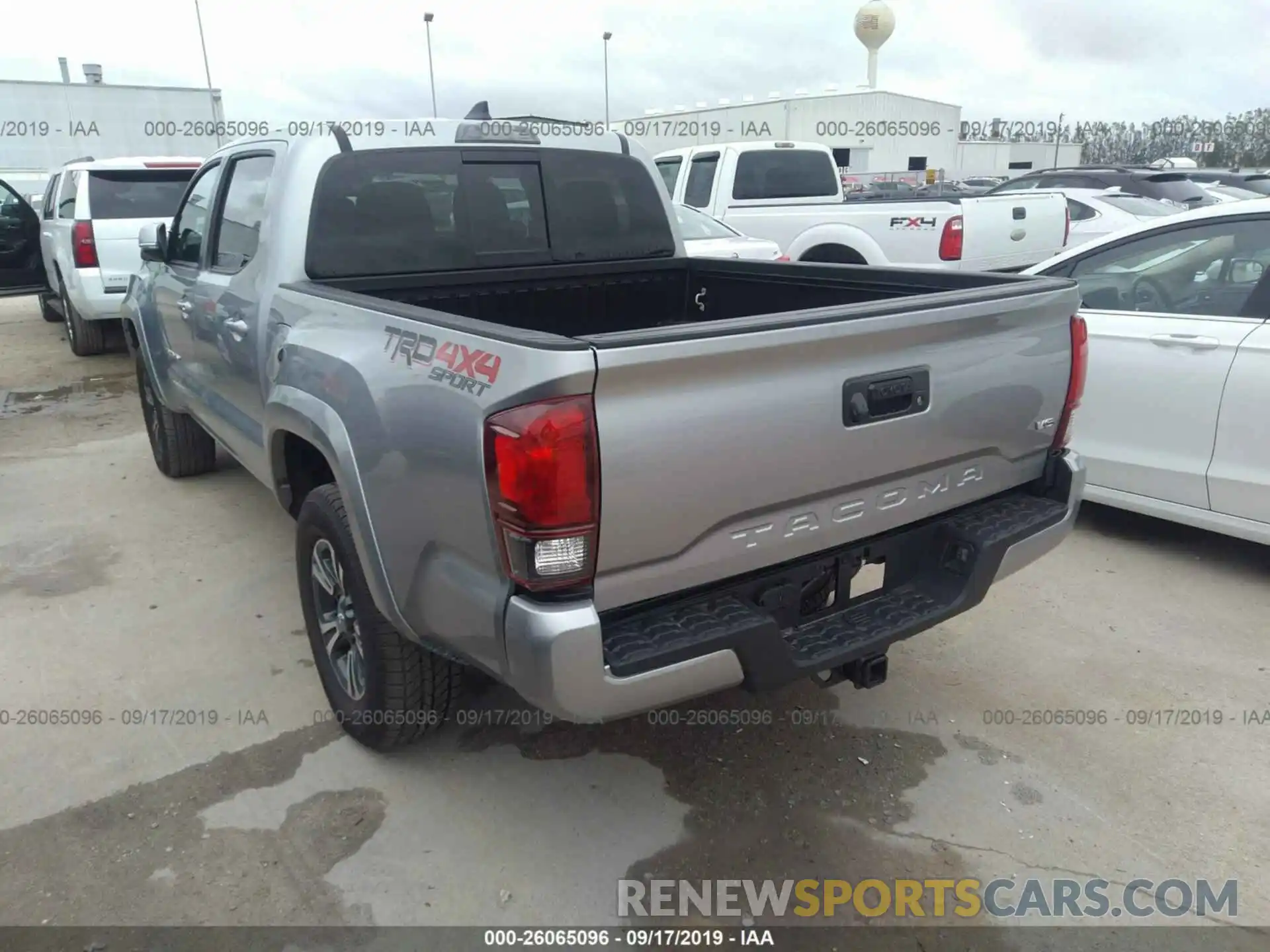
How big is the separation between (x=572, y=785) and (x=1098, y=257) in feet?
12.3

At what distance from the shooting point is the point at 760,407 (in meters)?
2.23

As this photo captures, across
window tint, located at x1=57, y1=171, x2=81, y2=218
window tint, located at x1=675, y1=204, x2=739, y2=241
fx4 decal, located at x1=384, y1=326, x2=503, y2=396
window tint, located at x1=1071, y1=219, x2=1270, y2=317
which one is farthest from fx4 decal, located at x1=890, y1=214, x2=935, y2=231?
window tint, located at x1=57, y1=171, x2=81, y2=218

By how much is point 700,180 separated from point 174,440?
6.52 metres

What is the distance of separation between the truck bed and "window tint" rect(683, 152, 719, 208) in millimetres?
6222

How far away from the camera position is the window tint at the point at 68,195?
8855 millimetres

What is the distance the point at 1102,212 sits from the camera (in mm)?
11148

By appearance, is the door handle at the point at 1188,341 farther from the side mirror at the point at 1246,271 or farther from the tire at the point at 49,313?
the tire at the point at 49,313

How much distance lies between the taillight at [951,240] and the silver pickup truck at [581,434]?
201 inches

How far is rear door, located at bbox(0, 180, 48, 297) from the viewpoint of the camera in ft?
33.3

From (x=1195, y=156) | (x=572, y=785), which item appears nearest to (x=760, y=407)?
(x=572, y=785)

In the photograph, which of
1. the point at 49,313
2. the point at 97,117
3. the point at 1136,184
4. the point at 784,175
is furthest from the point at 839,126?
the point at 49,313

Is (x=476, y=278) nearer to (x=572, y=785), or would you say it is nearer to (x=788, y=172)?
(x=572, y=785)

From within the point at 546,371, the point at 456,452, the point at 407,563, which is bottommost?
the point at 407,563

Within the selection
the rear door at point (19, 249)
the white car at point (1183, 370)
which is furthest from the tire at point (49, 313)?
the white car at point (1183, 370)
